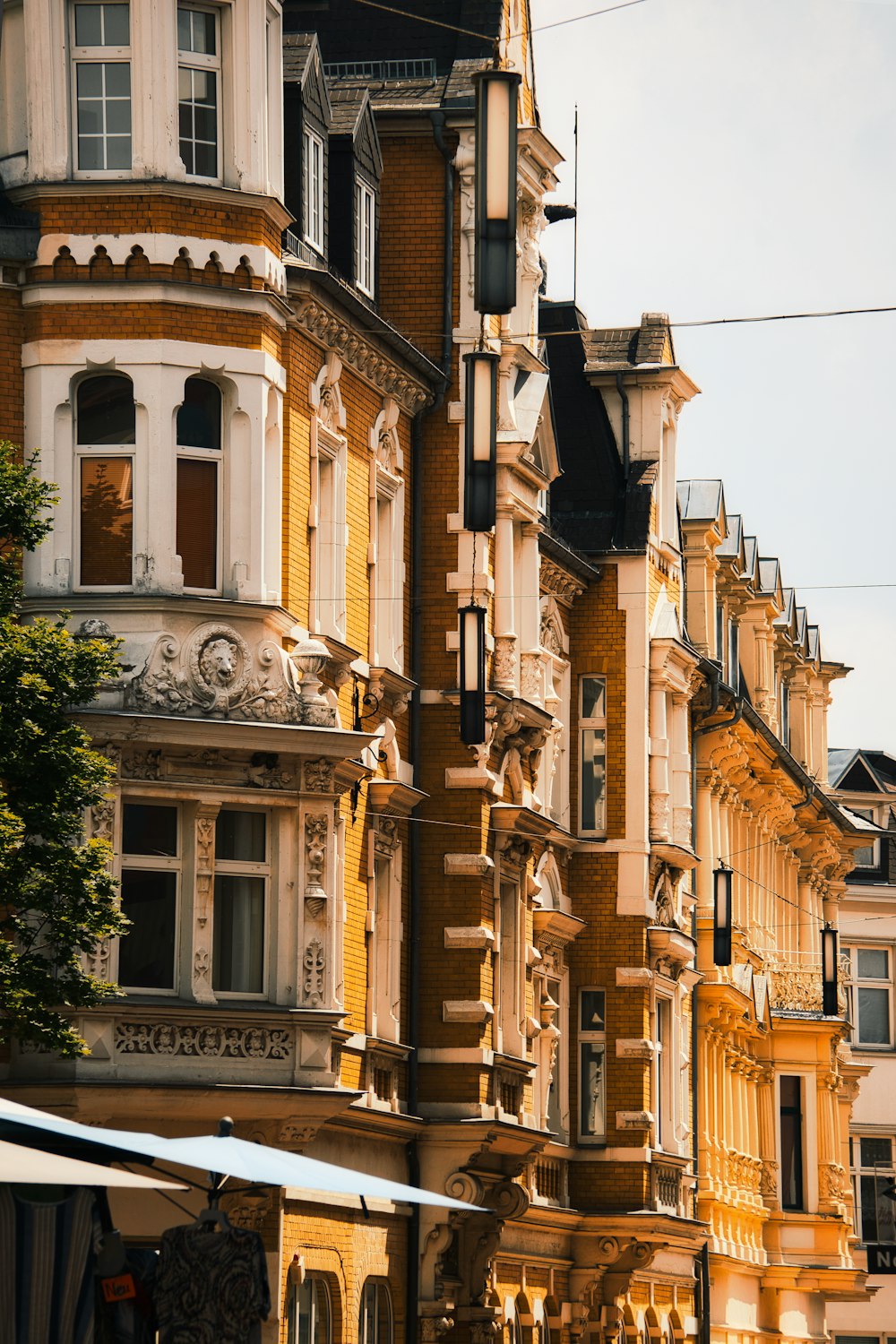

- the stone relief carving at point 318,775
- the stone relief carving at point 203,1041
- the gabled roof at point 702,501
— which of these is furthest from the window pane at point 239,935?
the gabled roof at point 702,501

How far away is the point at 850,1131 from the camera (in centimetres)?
7662

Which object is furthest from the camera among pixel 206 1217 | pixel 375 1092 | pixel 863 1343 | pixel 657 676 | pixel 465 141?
pixel 863 1343

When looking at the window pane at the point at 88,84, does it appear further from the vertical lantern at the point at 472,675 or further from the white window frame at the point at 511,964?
the white window frame at the point at 511,964

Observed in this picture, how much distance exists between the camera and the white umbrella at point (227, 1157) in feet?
61.1

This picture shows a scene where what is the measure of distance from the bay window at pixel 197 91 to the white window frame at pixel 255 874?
20.1 feet

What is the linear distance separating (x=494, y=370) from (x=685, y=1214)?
54.7 ft


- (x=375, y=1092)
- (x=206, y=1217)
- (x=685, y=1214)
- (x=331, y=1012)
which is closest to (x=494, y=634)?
(x=375, y=1092)

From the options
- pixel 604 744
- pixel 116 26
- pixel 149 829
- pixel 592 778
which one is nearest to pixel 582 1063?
pixel 592 778

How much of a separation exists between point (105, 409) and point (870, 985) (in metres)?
52.1

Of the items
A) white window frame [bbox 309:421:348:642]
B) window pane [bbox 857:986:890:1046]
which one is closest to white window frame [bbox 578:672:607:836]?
Result: white window frame [bbox 309:421:348:642]

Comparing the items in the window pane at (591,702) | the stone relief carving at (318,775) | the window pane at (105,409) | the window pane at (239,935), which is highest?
the window pane at (105,409)

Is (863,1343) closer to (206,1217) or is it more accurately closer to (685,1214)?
(685,1214)

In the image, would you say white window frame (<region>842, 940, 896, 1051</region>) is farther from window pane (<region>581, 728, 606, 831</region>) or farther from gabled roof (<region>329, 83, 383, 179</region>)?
gabled roof (<region>329, 83, 383, 179</region>)

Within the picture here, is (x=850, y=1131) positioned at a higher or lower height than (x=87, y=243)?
lower
